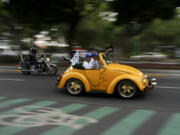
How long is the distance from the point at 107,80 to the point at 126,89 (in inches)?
25.9

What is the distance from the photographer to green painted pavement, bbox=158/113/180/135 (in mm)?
4570

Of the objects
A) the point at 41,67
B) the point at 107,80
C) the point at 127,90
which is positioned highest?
the point at 41,67

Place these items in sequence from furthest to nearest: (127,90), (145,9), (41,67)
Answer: (145,9), (41,67), (127,90)

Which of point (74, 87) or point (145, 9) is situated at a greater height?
point (145, 9)

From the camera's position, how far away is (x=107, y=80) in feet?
24.9

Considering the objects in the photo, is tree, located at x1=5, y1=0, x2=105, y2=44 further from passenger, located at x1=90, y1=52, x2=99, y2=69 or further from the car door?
the car door

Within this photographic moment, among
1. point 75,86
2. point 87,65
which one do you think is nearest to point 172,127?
point 87,65

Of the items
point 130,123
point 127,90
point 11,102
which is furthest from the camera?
point 127,90

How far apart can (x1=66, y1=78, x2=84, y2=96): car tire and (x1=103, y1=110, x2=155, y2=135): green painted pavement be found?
2.37m

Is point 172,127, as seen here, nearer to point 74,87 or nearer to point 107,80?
point 107,80

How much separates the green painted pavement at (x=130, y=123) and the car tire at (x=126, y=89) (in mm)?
1324

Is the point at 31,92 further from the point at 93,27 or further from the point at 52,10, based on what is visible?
the point at 93,27

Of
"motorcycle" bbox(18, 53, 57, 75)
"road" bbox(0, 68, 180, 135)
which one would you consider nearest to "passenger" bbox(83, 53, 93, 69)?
"road" bbox(0, 68, 180, 135)

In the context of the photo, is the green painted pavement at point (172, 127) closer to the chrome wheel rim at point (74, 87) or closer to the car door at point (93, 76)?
the car door at point (93, 76)
